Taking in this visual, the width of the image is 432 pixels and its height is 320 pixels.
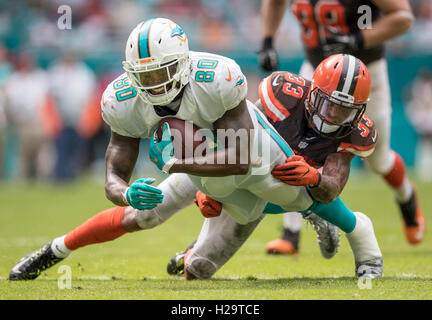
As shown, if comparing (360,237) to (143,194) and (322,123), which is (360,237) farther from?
(143,194)

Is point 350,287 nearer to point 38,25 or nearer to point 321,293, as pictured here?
point 321,293

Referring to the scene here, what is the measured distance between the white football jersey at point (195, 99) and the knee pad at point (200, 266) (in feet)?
2.73

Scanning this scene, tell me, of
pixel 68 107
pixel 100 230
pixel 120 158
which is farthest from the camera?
pixel 68 107

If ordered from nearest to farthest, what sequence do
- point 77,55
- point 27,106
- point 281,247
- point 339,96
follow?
1. point 339,96
2. point 281,247
3. point 27,106
4. point 77,55

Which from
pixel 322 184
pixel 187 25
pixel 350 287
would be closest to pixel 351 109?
pixel 322 184

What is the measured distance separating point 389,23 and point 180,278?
7.33 ft

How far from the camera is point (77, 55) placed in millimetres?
12016

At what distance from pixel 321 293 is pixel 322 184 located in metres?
0.60

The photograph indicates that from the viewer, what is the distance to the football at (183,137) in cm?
331

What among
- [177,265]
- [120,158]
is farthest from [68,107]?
[120,158]

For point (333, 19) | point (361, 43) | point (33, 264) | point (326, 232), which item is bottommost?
point (33, 264)

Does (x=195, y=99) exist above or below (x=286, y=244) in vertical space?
above

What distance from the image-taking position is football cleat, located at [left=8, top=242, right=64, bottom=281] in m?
3.96

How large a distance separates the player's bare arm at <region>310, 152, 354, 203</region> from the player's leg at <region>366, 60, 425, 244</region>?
3.96ft
